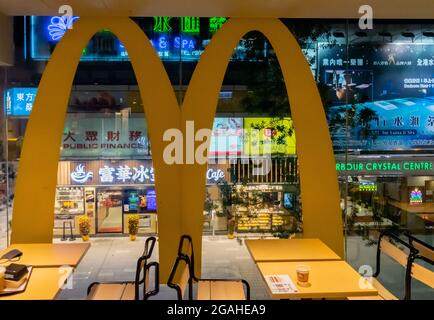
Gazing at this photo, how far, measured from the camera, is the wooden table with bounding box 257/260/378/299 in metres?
2.78

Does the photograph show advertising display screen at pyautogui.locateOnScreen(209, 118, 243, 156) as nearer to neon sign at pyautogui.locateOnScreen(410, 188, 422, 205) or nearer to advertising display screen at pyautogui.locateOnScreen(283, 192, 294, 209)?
advertising display screen at pyautogui.locateOnScreen(283, 192, 294, 209)

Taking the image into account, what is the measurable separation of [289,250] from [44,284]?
1971 millimetres

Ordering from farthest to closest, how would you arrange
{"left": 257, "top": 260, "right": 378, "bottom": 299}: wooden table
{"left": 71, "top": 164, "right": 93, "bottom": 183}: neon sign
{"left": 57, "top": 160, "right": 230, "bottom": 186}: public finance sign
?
{"left": 71, "top": 164, "right": 93, "bottom": 183}: neon sign
{"left": 57, "top": 160, "right": 230, "bottom": 186}: public finance sign
{"left": 257, "top": 260, "right": 378, "bottom": 299}: wooden table

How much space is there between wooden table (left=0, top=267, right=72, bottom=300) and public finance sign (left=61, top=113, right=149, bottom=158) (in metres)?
2.12

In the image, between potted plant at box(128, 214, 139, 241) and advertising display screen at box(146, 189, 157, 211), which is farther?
potted plant at box(128, 214, 139, 241)

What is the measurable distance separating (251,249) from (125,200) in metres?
2.88

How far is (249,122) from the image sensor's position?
16.4ft

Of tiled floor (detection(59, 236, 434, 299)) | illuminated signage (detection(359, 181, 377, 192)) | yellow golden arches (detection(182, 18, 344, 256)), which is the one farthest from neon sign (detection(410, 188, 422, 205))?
yellow golden arches (detection(182, 18, 344, 256))

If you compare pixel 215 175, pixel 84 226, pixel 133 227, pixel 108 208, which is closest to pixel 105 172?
pixel 108 208

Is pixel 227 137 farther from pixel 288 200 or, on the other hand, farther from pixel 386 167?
pixel 386 167

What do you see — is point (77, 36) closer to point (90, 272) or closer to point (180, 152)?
point (180, 152)

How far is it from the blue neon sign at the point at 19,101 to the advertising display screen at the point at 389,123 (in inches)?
128

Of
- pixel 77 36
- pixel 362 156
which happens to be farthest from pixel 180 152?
pixel 362 156

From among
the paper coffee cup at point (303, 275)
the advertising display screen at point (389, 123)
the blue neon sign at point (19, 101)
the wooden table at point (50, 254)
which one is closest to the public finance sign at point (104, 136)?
the blue neon sign at point (19, 101)
